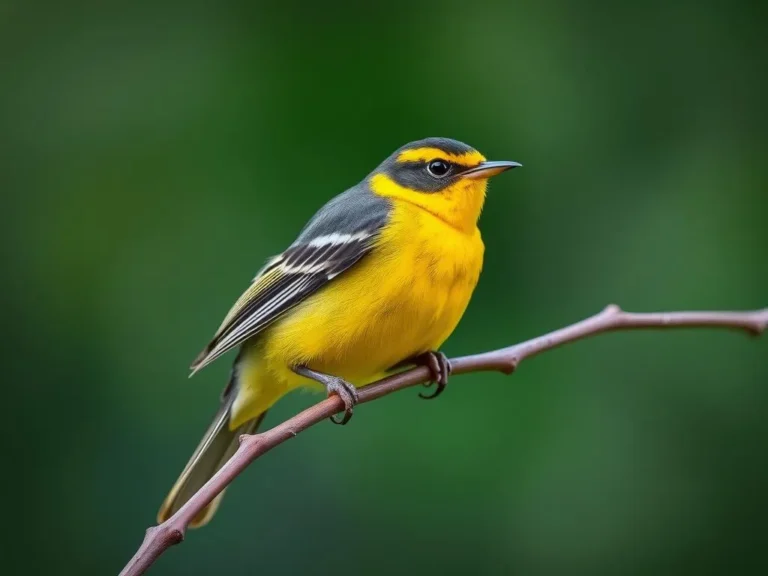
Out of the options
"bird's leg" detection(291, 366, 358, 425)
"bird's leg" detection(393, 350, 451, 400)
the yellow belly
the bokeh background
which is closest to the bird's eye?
the yellow belly

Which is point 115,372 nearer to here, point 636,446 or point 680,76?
point 636,446

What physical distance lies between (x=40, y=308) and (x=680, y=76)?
11.6ft

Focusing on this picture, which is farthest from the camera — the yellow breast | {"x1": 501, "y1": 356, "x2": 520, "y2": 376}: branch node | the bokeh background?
the bokeh background

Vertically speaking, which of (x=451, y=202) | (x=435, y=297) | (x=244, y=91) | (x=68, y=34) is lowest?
(x=435, y=297)

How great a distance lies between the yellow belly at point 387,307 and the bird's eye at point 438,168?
0.55 feet

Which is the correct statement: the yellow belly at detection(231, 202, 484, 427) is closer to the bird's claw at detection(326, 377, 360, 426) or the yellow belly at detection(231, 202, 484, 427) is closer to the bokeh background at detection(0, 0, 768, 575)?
the bird's claw at detection(326, 377, 360, 426)

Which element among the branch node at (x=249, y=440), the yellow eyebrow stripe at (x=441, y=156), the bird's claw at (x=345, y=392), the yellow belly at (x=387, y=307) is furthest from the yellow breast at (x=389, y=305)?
the branch node at (x=249, y=440)

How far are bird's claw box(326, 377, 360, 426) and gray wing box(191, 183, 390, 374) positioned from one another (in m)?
0.34

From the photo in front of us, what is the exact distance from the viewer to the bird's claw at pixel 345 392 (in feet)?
9.20

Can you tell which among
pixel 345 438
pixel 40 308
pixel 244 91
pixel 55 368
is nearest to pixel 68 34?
pixel 244 91

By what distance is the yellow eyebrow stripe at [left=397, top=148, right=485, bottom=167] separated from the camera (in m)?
3.27

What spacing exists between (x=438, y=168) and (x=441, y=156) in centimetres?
4

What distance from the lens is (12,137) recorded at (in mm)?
4914

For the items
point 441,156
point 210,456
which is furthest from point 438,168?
point 210,456
